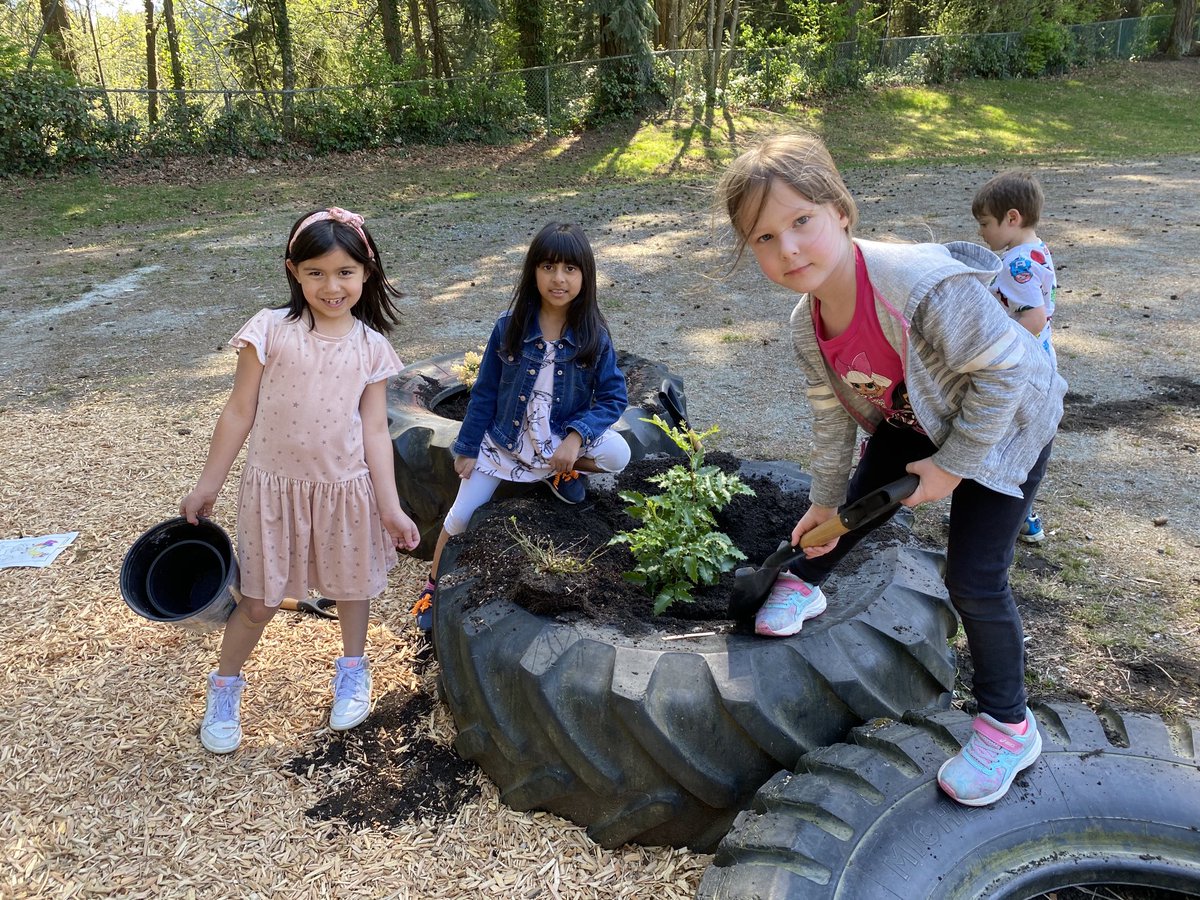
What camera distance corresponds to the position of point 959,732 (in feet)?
7.31

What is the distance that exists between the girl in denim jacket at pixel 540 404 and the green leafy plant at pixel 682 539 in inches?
18.3

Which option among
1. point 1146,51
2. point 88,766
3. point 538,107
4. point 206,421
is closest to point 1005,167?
point 538,107


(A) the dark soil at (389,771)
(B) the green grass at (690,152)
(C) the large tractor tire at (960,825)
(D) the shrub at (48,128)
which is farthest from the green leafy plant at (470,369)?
(D) the shrub at (48,128)

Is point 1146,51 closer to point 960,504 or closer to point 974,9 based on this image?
point 974,9

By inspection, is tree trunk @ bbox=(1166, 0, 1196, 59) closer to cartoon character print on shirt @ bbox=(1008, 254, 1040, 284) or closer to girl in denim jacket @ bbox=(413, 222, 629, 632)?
cartoon character print on shirt @ bbox=(1008, 254, 1040, 284)

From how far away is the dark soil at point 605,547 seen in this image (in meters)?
2.62

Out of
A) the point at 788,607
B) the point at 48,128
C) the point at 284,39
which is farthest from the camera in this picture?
the point at 284,39

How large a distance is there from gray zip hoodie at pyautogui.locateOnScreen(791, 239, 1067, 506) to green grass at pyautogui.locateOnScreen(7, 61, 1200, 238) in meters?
12.0

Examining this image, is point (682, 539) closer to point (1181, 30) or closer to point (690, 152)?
point (690, 152)

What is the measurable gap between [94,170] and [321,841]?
17.3m

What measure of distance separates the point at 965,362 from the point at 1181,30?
35.4m

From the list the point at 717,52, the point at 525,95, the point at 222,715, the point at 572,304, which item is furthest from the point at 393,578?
the point at 717,52

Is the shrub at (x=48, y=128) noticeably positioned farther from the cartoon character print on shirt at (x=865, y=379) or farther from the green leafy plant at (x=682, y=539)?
the cartoon character print on shirt at (x=865, y=379)

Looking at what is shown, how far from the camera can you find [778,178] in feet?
6.48
